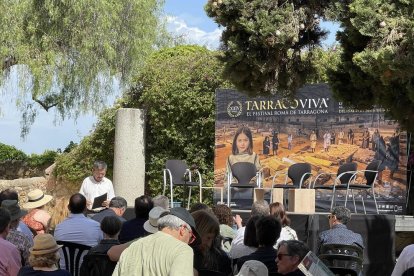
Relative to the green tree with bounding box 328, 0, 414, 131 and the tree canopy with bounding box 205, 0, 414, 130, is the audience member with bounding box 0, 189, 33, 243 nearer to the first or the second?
the tree canopy with bounding box 205, 0, 414, 130

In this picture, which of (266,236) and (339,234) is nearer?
(266,236)

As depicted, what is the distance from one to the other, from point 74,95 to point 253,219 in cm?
1493

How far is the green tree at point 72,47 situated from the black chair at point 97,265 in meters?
13.8

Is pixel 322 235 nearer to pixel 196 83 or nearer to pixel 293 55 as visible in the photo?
pixel 293 55

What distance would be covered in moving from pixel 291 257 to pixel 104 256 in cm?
165

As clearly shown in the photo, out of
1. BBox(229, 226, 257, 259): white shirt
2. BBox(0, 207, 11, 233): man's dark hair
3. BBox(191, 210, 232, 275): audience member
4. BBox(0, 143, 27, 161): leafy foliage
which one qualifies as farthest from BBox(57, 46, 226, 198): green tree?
BBox(191, 210, 232, 275): audience member

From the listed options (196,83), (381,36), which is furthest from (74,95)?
(381,36)

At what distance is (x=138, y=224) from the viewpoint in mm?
7633

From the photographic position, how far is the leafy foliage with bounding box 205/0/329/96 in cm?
896

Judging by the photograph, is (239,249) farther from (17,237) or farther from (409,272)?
(17,237)

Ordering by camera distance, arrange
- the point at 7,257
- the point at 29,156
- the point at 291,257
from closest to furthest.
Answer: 1. the point at 291,257
2. the point at 7,257
3. the point at 29,156

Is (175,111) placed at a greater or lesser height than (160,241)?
greater

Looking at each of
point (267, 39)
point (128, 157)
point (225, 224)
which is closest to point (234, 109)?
point (128, 157)

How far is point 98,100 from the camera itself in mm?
21219
